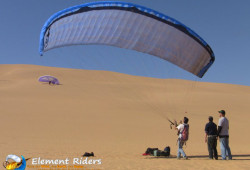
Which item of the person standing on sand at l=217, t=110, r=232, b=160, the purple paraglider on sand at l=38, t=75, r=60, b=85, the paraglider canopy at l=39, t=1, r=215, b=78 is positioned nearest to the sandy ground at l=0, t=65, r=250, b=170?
the person standing on sand at l=217, t=110, r=232, b=160

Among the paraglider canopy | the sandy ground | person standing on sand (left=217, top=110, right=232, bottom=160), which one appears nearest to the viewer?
person standing on sand (left=217, top=110, right=232, bottom=160)

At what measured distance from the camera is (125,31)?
9.65m

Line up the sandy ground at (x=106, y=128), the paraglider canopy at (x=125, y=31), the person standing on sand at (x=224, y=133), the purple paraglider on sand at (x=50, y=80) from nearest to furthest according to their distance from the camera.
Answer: the person standing on sand at (x=224, y=133) < the paraglider canopy at (x=125, y=31) < the sandy ground at (x=106, y=128) < the purple paraglider on sand at (x=50, y=80)

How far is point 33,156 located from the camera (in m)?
9.30

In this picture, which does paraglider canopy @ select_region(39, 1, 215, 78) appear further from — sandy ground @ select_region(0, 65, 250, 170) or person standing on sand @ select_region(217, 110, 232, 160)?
sandy ground @ select_region(0, 65, 250, 170)

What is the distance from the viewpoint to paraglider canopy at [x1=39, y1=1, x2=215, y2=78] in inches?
359

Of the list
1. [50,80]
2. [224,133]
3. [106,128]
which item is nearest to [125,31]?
[224,133]

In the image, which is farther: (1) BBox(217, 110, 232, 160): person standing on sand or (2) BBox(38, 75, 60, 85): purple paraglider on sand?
(2) BBox(38, 75, 60, 85): purple paraglider on sand

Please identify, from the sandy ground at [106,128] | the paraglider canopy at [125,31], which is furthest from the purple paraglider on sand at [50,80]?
the paraglider canopy at [125,31]

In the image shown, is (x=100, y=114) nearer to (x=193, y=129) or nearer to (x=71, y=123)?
(x=71, y=123)

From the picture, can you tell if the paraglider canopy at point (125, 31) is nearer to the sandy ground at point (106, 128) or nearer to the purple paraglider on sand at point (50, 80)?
the sandy ground at point (106, 128)

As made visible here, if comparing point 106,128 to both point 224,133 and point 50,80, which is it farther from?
point 50,80

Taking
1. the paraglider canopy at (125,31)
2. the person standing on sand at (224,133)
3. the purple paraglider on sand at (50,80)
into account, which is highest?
the purple paraglider on sand at (50,80)

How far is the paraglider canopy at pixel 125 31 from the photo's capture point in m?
9.11
